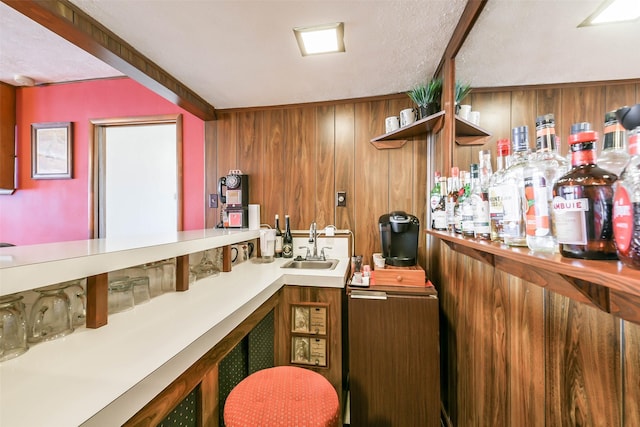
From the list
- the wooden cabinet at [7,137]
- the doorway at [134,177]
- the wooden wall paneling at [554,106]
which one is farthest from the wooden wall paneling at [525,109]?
the wooden cabinet at [7,137]

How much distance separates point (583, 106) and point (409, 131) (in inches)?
49.0

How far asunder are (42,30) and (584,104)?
2.91 m

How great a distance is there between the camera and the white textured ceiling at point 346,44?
83 cm

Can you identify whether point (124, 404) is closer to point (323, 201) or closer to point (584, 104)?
point (584, 104)

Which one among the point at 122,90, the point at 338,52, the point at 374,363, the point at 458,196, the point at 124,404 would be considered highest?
the point at 122,90

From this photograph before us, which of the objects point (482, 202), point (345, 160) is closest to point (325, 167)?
point (345, 160)

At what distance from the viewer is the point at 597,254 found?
0.43 meters

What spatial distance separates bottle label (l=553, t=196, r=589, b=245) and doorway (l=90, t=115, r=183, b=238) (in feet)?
8.92

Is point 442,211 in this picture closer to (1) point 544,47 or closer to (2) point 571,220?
(1) point 544,47

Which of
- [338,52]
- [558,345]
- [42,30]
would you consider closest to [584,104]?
[558,345]

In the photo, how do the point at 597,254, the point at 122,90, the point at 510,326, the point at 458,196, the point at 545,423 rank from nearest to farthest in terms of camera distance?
the point at 597,254
the point at 545,423
the point at 510,326
the point at 458,196
the point at 122,90

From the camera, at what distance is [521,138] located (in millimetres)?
700

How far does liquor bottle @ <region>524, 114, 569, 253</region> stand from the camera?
1.83ft

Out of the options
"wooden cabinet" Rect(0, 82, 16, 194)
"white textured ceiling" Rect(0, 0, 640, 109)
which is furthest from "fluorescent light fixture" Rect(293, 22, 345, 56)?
"wooden cabinet" Rect(0, 82, 16, 194)
